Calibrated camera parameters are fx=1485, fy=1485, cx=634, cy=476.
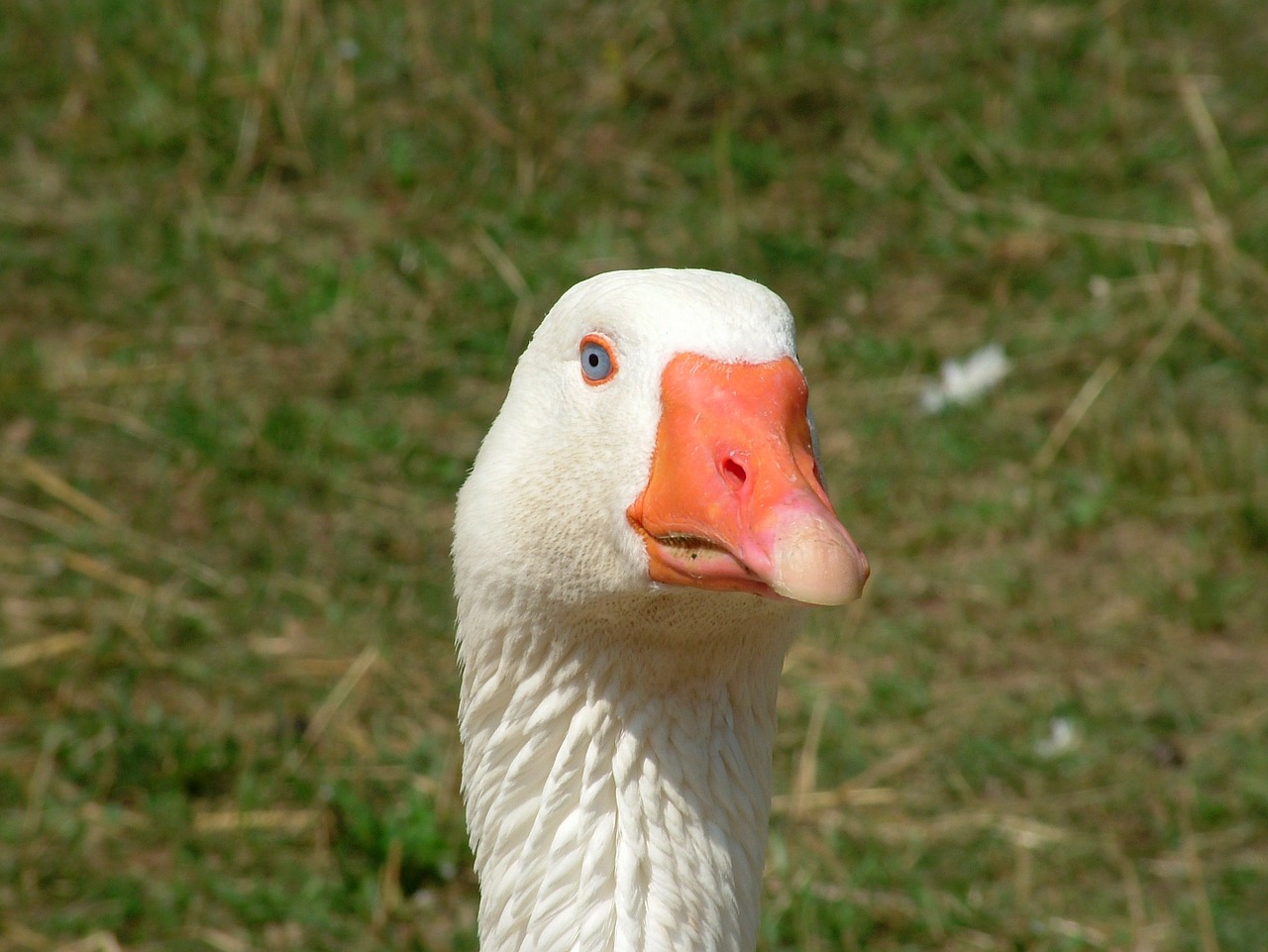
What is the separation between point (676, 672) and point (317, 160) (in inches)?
158

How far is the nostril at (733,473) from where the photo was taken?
1793mm

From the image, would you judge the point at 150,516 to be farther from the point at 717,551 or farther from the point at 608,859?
the point at 717,551

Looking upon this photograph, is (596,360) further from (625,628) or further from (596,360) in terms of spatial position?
(625,628)

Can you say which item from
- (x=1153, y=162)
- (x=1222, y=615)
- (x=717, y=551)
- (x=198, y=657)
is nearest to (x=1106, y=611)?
(x=1222, y=615)

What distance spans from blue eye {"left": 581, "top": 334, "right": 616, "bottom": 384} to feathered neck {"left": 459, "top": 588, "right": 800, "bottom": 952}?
12.8 inches

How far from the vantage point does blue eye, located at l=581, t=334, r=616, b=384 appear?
2070mm

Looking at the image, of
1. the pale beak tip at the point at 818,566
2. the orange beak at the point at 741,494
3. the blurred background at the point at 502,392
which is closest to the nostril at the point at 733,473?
the orange beak at the point at 741,494

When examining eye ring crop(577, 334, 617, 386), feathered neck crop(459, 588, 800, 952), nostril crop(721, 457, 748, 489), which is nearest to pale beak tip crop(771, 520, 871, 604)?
nostril crop(721, 457, 748, 489)

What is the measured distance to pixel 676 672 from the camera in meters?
2.11

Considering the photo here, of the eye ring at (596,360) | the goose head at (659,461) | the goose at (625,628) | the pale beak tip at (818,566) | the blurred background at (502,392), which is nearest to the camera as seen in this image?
the pale beak tip at (818,566)

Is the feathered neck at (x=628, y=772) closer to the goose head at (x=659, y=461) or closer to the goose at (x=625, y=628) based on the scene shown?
the goose at (x=625, y=628)

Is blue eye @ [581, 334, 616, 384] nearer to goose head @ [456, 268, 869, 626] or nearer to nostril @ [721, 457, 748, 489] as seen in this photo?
goose head @ [456, 268, 869, 626]

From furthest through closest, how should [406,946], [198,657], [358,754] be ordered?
[198,657] → [358,754] → [406,946]

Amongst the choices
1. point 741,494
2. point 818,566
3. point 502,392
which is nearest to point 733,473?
point 741,494
